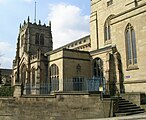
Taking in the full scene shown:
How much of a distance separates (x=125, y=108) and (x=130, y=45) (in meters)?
8.12

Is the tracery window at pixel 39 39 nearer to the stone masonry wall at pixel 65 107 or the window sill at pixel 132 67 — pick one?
the window sill at pixel 132 67

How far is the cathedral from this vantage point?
24.2 meters

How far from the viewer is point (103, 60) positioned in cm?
3075

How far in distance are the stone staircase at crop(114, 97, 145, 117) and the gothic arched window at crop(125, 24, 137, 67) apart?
513 cm

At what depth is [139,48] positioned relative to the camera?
80.8 feet

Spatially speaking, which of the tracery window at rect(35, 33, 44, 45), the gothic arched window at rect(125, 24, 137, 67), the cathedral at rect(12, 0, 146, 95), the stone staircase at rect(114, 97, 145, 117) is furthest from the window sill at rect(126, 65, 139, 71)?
the tracery window at rect(35, 33, 44, 45)

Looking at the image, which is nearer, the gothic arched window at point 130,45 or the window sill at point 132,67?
the window sill at point 132,67

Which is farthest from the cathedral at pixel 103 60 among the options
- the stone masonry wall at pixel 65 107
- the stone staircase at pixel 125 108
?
the stone staircase at pixel 125 108

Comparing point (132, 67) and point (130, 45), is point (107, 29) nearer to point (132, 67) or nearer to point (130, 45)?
point (130, 45)

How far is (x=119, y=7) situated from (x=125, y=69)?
13.3 metres

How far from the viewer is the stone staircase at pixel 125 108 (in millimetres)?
19688

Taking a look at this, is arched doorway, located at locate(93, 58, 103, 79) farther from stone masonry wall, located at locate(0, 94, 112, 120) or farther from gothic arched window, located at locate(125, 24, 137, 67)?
stone masonry wall, located at locate(0, 94, 112, 120)

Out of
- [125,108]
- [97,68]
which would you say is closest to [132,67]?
[125,108]

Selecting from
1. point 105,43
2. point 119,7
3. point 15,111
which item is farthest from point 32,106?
point 119,7
